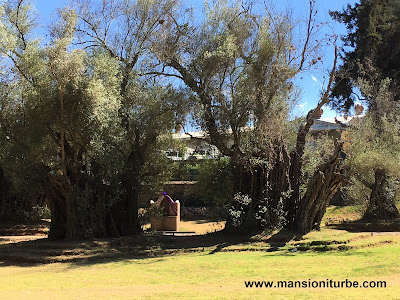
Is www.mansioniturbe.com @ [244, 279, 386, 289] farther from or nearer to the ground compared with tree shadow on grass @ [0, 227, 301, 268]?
farther from the ground

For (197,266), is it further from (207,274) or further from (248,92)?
(248,92)

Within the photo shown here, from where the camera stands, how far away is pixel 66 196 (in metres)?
17.1

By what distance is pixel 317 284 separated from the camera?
329 inches

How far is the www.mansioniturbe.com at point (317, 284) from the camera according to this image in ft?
26.6

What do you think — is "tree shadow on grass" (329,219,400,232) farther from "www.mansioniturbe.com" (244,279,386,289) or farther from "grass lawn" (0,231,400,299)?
"www.mansioniturbe.com" (244,279,386,289)

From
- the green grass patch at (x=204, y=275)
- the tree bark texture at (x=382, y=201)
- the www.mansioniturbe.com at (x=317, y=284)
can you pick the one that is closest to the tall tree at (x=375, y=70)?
the tree bark texture at (x=382, y=201)

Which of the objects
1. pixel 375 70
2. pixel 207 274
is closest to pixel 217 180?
pixel 207 274

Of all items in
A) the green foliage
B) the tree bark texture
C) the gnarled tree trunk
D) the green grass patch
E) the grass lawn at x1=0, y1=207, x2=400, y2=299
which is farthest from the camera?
the tree bark texture

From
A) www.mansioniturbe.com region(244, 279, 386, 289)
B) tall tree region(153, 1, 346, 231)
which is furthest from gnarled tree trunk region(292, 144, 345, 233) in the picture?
www.mansioniturbe.com region(244, 279, 386, 289)

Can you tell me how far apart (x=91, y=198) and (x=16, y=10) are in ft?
31.5

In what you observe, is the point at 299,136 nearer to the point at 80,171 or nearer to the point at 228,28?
the point at 228,28

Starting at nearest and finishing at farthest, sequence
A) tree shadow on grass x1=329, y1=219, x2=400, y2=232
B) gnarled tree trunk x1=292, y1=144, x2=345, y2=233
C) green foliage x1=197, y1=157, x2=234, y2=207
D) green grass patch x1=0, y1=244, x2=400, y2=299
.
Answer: green grass patch x1=0, y1=244, x2=400, y2=299
gnarled tree trunk x1=292, y1=144, x2=345, y2=233
green foliage x1=197, y1=157, x2=234, y2=207
tree shadow on grass x1=329, y1=219, x2=400, y2=232

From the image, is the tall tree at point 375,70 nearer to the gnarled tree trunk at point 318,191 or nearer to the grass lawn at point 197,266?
the gnarled tree trunk at point 318,191

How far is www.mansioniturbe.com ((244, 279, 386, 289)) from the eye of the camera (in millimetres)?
8102
